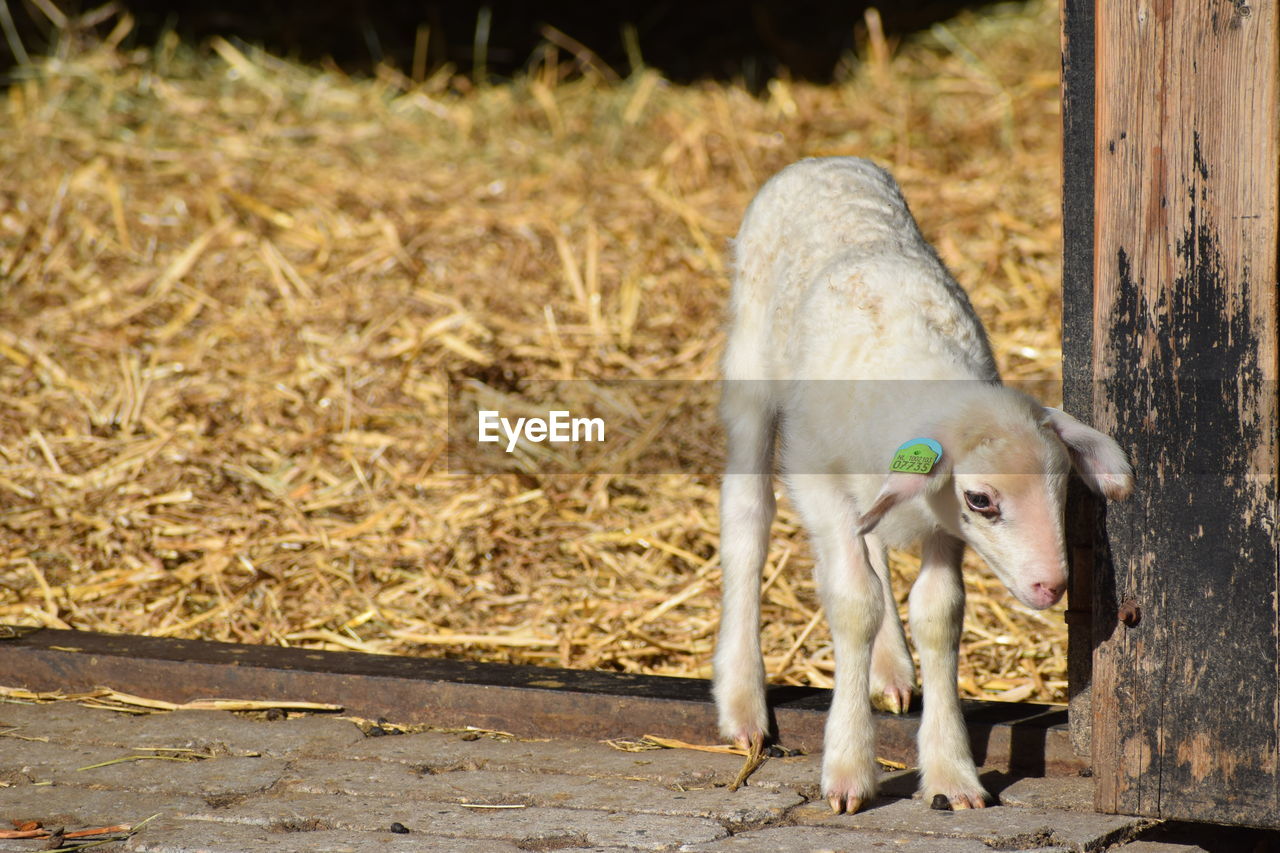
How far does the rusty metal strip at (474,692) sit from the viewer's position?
3.71 metres

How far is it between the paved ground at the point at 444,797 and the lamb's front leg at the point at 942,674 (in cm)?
8

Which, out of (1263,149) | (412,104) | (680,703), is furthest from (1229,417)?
(412,104)

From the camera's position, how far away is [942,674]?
3516 mm

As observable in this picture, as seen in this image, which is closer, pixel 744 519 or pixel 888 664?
pixel 888 664

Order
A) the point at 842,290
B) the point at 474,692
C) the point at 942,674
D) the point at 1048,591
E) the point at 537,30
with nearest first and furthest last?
the point at 1048,591, the point at 942,674, the point at 842,290, the point at 474,692, the point at 537,30

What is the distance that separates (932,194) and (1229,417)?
4.68m

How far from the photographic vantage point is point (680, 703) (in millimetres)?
Result: 3848

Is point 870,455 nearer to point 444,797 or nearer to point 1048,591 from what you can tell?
point 1048,591

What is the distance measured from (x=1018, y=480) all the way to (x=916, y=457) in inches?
8.3

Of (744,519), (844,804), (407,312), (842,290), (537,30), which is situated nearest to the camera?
(844,804)

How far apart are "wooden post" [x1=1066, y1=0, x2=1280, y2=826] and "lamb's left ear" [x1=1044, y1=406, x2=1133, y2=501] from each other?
2.8 inches

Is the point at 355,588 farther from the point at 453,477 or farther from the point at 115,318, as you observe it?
the point at 115,318

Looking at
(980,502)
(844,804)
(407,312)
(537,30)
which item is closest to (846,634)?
(844,804)

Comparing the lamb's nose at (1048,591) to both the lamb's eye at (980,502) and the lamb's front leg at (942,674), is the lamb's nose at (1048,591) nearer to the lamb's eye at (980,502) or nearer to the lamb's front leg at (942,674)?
the lamb's eye at (980,502)
